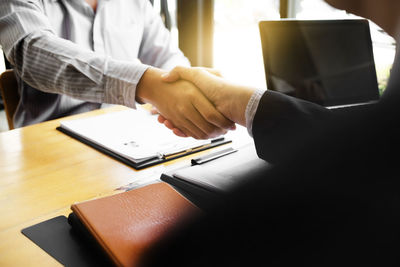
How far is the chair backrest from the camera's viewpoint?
1.22 metres

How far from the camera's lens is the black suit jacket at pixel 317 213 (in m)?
0.15

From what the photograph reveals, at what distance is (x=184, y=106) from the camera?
84 centimetres

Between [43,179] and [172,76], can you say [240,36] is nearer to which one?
[172,76]

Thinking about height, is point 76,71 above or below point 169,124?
above

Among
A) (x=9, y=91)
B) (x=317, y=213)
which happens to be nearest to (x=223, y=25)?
(x=9, y=91)

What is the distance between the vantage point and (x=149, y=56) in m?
1.56

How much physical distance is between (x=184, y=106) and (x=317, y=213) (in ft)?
2.30

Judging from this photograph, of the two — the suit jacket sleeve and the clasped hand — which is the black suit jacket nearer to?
the suit jacket sleeve

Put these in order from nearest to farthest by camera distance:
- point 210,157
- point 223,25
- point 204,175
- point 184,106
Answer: point 204,175 < point 210,157 < point 184,106 < point 223,25

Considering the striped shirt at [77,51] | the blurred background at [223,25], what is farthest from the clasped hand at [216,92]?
the blurred background at [223,25]

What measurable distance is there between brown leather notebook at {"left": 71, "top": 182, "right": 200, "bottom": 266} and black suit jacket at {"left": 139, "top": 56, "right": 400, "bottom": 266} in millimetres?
227

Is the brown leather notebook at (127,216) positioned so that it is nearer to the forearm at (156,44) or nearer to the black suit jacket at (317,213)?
the black suit jacket at (317,213)

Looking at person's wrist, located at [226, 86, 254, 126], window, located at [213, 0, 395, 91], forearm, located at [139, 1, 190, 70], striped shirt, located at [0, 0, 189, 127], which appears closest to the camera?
person's wrist, located at [226, 86, 254, 126]

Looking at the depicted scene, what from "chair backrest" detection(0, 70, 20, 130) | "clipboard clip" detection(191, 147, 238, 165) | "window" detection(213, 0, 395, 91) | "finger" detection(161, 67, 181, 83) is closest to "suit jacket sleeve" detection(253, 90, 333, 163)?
"clipboard clip" detection(191, 147, 238, 165)
